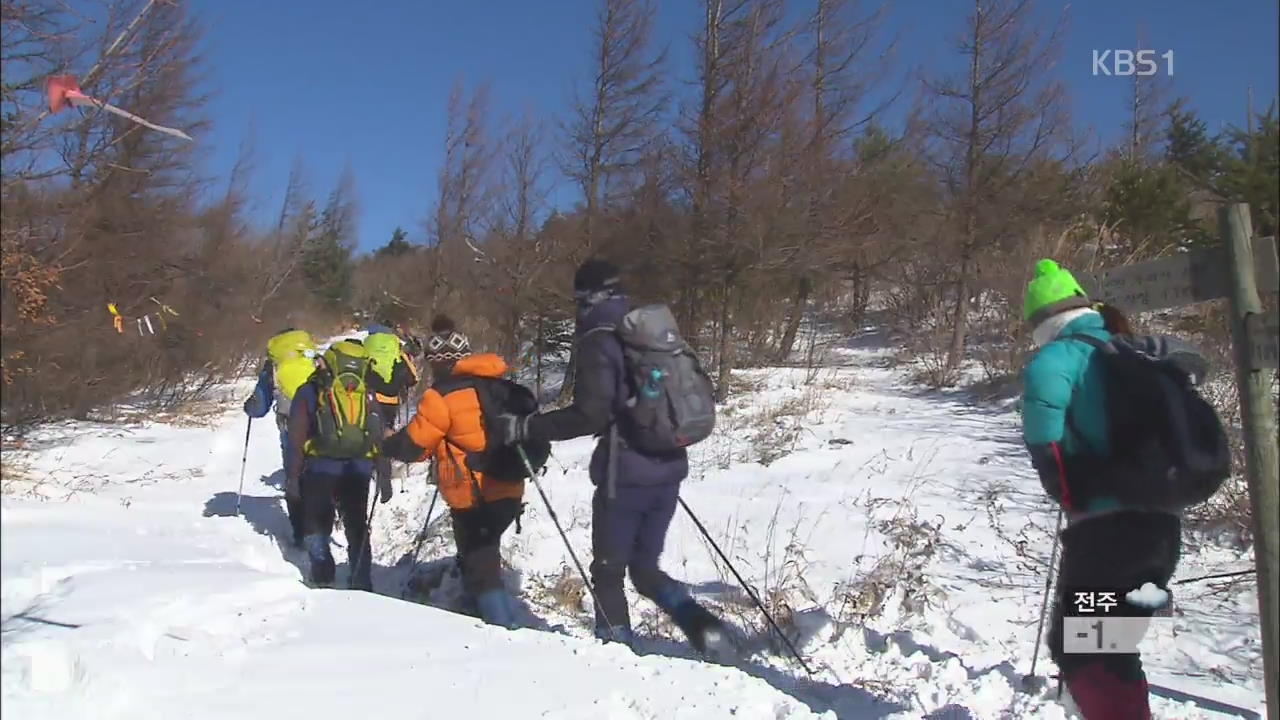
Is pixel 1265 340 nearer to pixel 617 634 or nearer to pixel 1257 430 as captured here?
pixel 1257 430

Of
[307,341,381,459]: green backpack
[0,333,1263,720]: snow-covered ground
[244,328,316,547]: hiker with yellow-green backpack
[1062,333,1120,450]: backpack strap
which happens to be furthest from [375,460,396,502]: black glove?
[1062,333,1120,450]: backpack strap

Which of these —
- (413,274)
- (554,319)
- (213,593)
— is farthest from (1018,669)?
(413,274)

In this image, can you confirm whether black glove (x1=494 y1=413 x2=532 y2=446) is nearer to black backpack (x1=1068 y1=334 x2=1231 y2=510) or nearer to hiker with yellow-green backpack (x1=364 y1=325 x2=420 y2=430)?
hiker with yellow-green backpack (x1=364 y1=325 x2=420 y2=430)

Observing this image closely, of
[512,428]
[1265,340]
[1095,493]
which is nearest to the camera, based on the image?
[1265,340]

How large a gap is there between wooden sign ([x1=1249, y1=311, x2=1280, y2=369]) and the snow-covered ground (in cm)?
180

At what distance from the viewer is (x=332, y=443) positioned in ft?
17.6

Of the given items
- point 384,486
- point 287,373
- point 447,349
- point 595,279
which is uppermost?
point 595,279

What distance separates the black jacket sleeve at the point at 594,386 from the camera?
381 cm

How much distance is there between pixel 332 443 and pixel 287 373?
58.9 inches

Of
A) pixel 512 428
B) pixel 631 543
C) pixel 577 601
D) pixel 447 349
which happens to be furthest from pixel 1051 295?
pixel 577 601

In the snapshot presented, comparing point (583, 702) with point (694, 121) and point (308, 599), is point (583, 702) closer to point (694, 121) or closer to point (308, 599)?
point (308, 599)

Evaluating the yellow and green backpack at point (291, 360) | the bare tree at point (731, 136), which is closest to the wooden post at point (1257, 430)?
the yellow and green backpack at point (291, 360)

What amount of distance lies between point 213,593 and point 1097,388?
11.1 ft

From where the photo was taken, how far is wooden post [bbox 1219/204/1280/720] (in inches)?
107
